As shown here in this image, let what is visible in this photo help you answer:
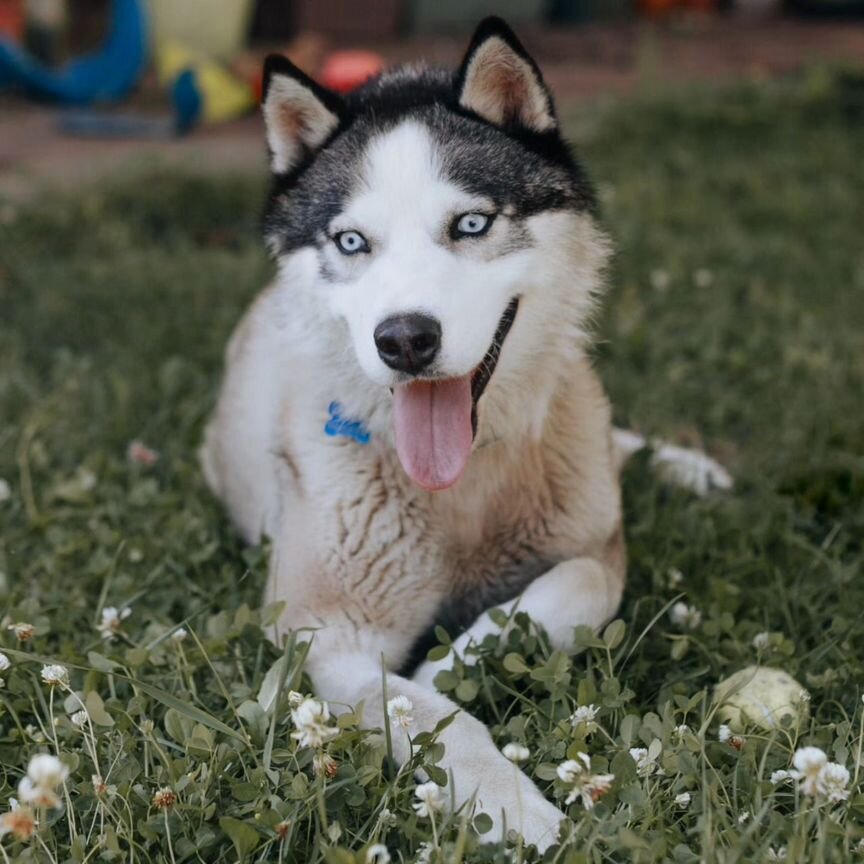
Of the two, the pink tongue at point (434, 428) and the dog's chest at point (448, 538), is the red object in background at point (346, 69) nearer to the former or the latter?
the dog's chest at point (448, 538)

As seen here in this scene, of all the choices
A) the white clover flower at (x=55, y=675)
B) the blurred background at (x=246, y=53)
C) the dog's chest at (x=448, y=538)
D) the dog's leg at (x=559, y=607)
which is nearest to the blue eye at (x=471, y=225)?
the dog's chest at (x=448, y=538)

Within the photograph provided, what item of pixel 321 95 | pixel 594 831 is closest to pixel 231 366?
pixel 321 95

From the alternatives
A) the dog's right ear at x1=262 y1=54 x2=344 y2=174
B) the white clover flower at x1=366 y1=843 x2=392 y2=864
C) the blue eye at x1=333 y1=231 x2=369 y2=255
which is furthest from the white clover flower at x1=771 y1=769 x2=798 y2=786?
the dog's right ear at x1=262 y1=54 x2=344 y2=174

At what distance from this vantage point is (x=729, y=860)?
1763mm

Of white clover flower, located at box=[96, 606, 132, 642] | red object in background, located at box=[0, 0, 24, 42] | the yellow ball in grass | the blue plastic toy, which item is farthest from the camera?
red object in background, located at box=[0, 0, 24, 42]

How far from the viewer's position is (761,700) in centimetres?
233

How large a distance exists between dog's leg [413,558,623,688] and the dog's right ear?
1087 millimetres

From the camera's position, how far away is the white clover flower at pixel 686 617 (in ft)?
8.70

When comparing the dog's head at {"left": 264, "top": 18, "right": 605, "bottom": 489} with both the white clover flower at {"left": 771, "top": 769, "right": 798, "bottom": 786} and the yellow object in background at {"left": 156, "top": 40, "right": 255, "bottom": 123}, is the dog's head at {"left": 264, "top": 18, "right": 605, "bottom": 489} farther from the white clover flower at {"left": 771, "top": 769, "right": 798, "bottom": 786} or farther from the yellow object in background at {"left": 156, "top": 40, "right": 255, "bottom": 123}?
the yellow object in background at {"left": 156, "top": 40, "right": 255, "bottom": 123}

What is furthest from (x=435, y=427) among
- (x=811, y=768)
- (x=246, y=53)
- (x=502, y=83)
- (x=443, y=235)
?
(x=246, y=53)

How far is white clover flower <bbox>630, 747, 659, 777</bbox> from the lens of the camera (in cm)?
205

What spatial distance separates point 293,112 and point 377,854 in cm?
161

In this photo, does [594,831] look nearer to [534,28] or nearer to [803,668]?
[803,668]

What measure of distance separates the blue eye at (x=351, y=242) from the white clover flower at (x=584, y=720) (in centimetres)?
100
